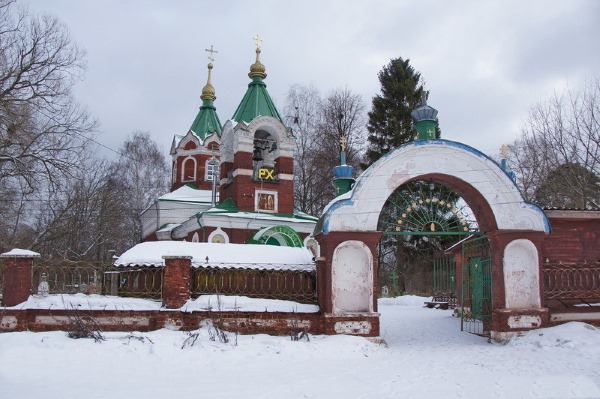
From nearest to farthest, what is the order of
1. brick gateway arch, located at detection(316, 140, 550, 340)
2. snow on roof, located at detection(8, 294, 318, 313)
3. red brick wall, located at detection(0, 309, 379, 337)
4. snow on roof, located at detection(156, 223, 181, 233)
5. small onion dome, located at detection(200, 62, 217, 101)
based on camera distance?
red brick wall, located at detection(0, 309, 379, 337) < snow on roof, located at detection(8, 294, 318, 313) < brick gateway arch, located at detection(316, 140, 550, 340) < snow on roof, located at detection(156, 223, 181, 233) < small onion dome, located at detection(200, 62, 217, 101)

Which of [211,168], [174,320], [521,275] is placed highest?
[211,168]

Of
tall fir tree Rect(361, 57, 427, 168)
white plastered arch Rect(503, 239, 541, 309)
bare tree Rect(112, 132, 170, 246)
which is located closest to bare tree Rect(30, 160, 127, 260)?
bare tree Rect(112, 132, 170, 246)

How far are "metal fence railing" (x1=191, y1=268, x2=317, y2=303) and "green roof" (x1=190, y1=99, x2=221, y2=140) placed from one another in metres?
19.3

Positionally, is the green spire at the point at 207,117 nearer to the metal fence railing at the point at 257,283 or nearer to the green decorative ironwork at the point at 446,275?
the green decorative ironwork at the point at 446,275

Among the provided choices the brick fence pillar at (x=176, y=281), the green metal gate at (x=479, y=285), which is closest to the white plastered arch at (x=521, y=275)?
the green metal gate at (x=479, y=285)

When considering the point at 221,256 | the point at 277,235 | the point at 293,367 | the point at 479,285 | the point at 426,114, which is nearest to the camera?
the point at 293,367

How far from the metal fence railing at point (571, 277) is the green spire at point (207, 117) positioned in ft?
70.3

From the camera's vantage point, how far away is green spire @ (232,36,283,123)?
75.9 feet

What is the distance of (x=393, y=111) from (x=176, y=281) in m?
24.8

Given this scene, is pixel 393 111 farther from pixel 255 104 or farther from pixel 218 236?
pixel 218 236

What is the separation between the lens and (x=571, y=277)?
1173cm

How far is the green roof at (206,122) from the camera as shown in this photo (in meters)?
30.1

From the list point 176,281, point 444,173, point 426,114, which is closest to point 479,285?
point 444,173

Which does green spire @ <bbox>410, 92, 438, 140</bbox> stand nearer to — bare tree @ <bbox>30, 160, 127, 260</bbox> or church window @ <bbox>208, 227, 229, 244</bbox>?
church window @ <bbox>208, 227, 229, 244</bbox>
